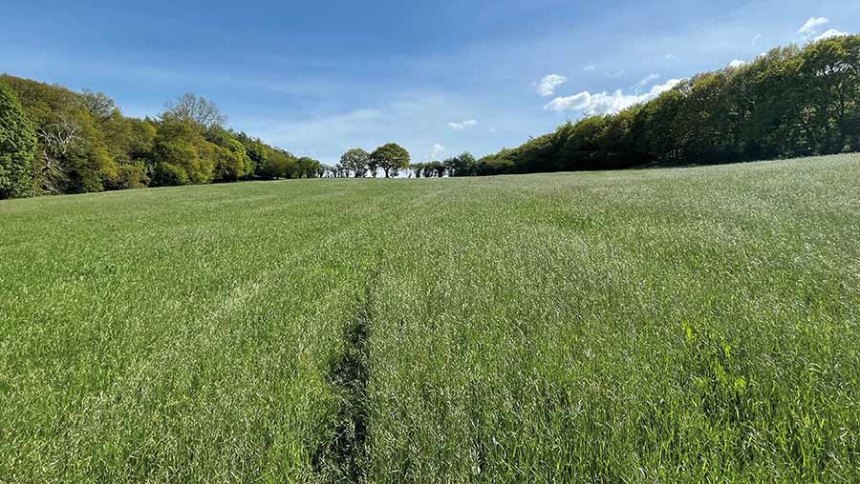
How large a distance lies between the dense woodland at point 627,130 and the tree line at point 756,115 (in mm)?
116

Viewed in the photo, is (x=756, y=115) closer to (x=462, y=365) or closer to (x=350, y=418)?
(x=462, y=365)

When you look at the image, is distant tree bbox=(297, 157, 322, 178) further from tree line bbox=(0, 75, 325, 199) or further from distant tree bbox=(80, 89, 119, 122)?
distant tree bbox=(80, 89, 119, 122)

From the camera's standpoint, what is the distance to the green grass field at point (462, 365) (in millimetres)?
2283

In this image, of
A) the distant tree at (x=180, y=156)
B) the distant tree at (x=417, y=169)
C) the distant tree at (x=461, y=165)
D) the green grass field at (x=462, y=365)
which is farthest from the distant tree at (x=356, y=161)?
the green grass field at (x=462, y=365)

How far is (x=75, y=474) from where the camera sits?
7.59 feet

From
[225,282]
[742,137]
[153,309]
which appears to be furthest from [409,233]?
[742,137]

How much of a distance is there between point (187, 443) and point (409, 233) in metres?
8.41

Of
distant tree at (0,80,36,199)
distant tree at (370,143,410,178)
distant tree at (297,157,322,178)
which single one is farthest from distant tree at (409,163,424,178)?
distant tree at (0,80,36,199)

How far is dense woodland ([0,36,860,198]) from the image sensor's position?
128 feet

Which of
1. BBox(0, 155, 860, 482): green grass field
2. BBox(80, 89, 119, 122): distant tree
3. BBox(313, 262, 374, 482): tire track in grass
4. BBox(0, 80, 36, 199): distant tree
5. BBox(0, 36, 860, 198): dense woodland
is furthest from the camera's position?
BBox(80, 89, 119, 122): distant tree

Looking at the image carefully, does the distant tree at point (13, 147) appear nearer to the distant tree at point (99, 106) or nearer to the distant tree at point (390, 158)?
the distant tree at point (99, 106)

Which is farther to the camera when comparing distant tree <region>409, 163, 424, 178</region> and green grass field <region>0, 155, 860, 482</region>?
distant tree <region>409, 163, 424, 178</region>

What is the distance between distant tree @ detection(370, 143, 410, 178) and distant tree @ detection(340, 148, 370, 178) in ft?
18.3

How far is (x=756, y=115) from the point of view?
44.2 meters
